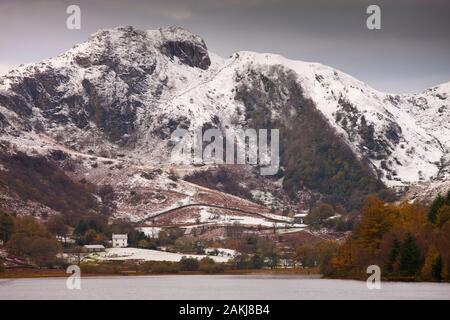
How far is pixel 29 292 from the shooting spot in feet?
650

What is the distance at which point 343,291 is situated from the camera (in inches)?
7436

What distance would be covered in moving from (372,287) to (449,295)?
108 ft
